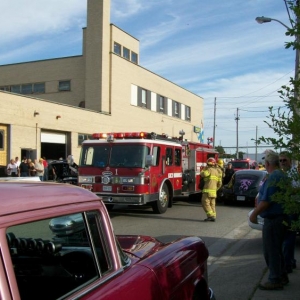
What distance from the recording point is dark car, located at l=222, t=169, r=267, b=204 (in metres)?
15.0

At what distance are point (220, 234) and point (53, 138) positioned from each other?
18.0m

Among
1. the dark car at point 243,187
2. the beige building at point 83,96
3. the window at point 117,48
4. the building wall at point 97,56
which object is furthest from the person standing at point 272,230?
the window at point 117,48

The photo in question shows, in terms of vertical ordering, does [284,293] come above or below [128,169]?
below

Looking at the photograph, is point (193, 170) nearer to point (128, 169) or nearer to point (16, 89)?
point (128, 169)

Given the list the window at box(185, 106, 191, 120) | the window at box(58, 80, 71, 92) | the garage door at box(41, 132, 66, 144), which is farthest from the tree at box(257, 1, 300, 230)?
the window at box(185, 106, 191, 120)

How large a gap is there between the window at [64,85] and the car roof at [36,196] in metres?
30.6

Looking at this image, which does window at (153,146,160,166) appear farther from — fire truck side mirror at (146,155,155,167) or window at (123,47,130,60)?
window at (123,47,130,60)

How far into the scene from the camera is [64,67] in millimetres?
32250

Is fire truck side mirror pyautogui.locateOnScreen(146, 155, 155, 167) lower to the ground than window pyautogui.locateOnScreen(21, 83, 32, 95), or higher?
lower

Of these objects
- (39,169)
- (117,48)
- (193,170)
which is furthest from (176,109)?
(193,170)

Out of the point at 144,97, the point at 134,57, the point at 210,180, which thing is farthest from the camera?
the point at 144,97

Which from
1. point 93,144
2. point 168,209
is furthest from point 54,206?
point 168,209

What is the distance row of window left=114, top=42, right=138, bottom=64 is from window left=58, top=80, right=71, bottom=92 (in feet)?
14.9

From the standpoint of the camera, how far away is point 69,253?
2.65 meters
